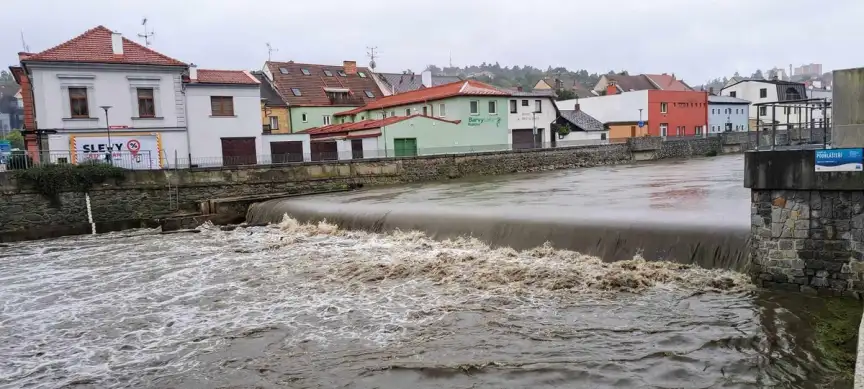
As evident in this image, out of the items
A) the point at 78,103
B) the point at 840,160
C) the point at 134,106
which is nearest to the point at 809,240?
the point at 840,160

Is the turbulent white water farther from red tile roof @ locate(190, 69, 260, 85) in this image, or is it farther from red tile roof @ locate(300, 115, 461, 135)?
red tile roof @ locate(300, 115, 461, 135)

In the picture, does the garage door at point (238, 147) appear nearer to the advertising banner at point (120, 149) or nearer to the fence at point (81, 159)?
the fence at point (81, 159)

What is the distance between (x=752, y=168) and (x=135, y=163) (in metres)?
26.6

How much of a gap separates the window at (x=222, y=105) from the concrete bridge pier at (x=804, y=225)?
27922mm

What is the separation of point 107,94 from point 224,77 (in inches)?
237

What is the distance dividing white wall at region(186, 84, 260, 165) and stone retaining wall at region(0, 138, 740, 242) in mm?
3448

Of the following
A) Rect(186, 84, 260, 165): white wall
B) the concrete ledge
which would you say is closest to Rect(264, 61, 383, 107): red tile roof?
Rect(186, 84, 260, 165): white wall

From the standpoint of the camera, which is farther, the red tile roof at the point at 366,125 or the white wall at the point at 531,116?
the white wall at the point at 531,116

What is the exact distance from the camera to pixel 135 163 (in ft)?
90.2

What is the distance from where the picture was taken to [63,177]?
21.5m

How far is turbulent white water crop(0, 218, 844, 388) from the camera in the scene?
6848 mm

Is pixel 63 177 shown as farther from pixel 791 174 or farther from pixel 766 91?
pixel 766 91

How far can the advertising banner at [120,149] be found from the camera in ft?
89.1

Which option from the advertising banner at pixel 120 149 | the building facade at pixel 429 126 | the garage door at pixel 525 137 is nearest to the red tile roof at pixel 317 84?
the building facade at pixel 429 126
